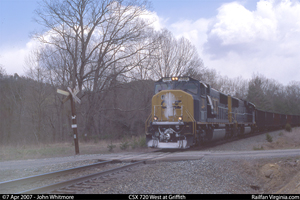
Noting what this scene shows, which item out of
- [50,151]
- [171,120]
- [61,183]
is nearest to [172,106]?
[171,120]

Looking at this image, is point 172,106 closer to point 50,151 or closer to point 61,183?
point 50,151

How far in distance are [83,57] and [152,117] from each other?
1471 cm

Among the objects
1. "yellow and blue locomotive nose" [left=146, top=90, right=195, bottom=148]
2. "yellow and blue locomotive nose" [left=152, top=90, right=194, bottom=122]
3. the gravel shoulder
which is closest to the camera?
the gravel shoulder

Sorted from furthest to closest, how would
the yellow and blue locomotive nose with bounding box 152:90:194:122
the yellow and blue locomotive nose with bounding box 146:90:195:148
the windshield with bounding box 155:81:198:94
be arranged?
the windshield with bounding box 155:81:198:94 → the yellow and blue locomotive nose with bounding box 152:90:194:122 → the yellow and blue locomotive nose with bounding box 146:90:195:148

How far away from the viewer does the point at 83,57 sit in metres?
26.4

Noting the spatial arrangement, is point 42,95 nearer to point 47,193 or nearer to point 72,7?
point 72,7

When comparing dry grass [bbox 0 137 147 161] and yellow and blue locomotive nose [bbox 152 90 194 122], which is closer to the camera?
yellow and blue locomotive nose [bbox 152 90 194 122]

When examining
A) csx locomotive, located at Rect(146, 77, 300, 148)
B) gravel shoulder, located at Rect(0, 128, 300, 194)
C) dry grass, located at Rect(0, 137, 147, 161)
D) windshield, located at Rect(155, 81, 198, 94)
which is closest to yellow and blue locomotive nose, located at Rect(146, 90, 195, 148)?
csx locomotive, located at Rect(146, 77, 300, 148)

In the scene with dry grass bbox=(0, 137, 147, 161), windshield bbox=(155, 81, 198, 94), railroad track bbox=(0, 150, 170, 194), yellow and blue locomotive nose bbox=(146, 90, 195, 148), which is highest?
windshield bbox=(155, 81, 198, 94)

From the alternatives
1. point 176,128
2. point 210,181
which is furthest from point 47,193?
point 176,128

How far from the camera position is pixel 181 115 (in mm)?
13523

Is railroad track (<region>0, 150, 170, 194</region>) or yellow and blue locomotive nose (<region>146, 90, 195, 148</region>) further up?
yellow and blue locomotive nose (<region>146, 90, 195, 148</region>)

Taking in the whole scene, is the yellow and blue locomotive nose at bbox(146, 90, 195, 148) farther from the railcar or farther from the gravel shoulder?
the gravel shoulder

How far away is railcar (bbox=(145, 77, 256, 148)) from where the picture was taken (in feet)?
43.3
